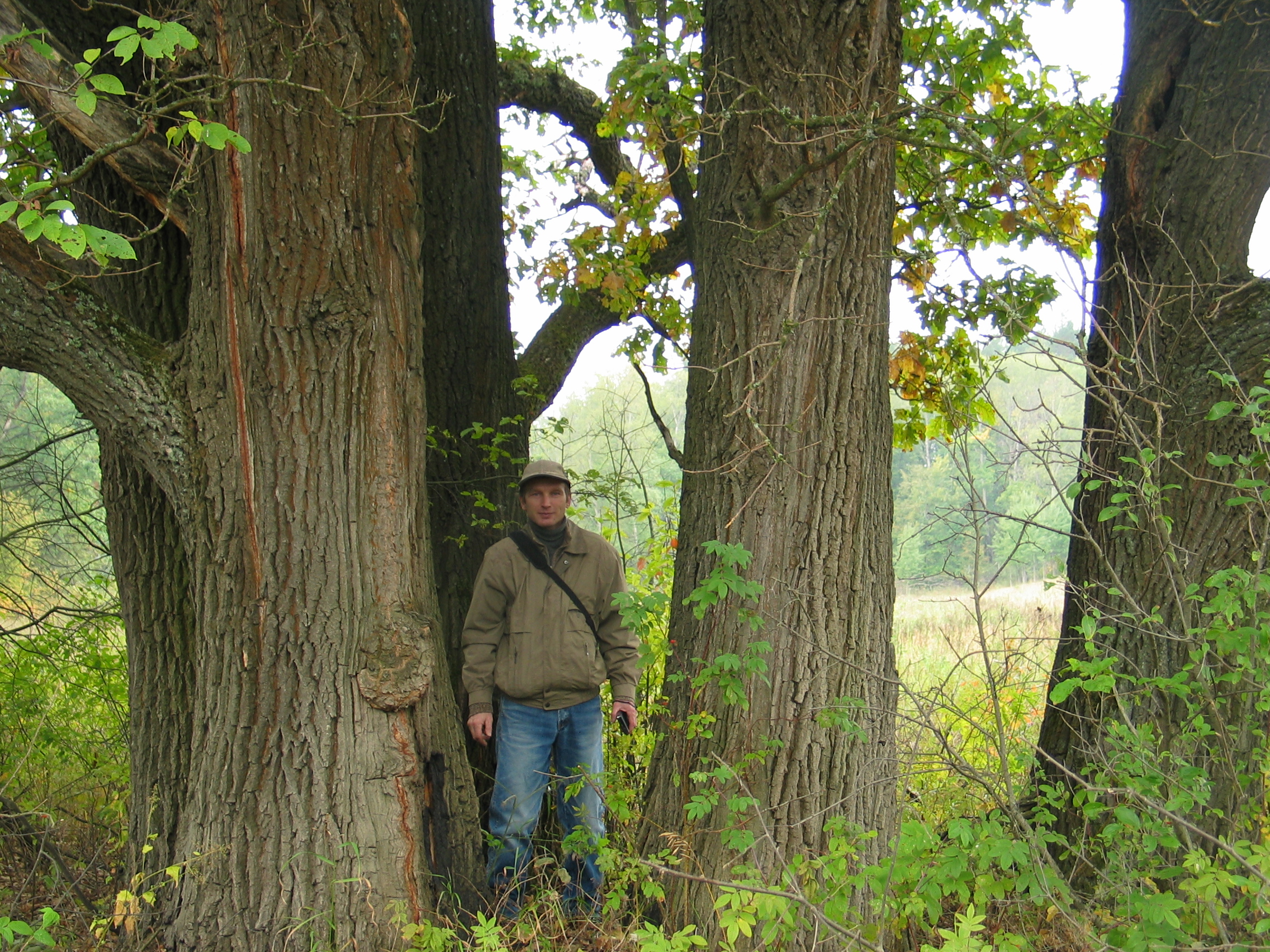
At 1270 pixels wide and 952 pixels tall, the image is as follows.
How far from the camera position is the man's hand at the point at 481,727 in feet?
13.5

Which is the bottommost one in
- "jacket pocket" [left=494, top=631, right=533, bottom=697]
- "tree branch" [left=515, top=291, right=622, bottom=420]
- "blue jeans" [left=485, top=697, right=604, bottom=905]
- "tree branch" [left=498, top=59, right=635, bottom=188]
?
"blue jeans" [left=485, top=697, right=604, bottom=905]

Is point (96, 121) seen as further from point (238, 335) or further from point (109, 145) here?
point (238, 335)

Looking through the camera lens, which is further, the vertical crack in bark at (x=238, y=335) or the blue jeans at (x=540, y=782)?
the blue jeans at (x=540, y=782)

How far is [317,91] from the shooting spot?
314cm

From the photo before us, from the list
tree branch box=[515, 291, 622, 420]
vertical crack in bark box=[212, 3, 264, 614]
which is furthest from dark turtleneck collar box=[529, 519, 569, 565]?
tree branch box=[515, 291, 622, 420]

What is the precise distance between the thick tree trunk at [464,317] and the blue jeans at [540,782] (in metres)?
0.45

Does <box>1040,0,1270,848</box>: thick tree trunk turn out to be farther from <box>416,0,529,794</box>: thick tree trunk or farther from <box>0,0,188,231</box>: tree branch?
<box>0,0,188,231</box>: tree branch

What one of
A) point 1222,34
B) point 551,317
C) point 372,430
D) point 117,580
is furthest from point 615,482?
point 1222,34

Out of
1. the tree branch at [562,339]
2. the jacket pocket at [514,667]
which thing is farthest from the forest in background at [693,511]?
the tree branch at [562,339]

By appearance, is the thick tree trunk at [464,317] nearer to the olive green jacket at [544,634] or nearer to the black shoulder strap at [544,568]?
the olive green jacket at [544,634]

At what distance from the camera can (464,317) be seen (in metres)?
4.91

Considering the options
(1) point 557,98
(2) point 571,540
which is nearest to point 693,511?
(2) point 571,540

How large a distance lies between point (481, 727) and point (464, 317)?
2217mm

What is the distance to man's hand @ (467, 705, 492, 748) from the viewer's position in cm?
411
